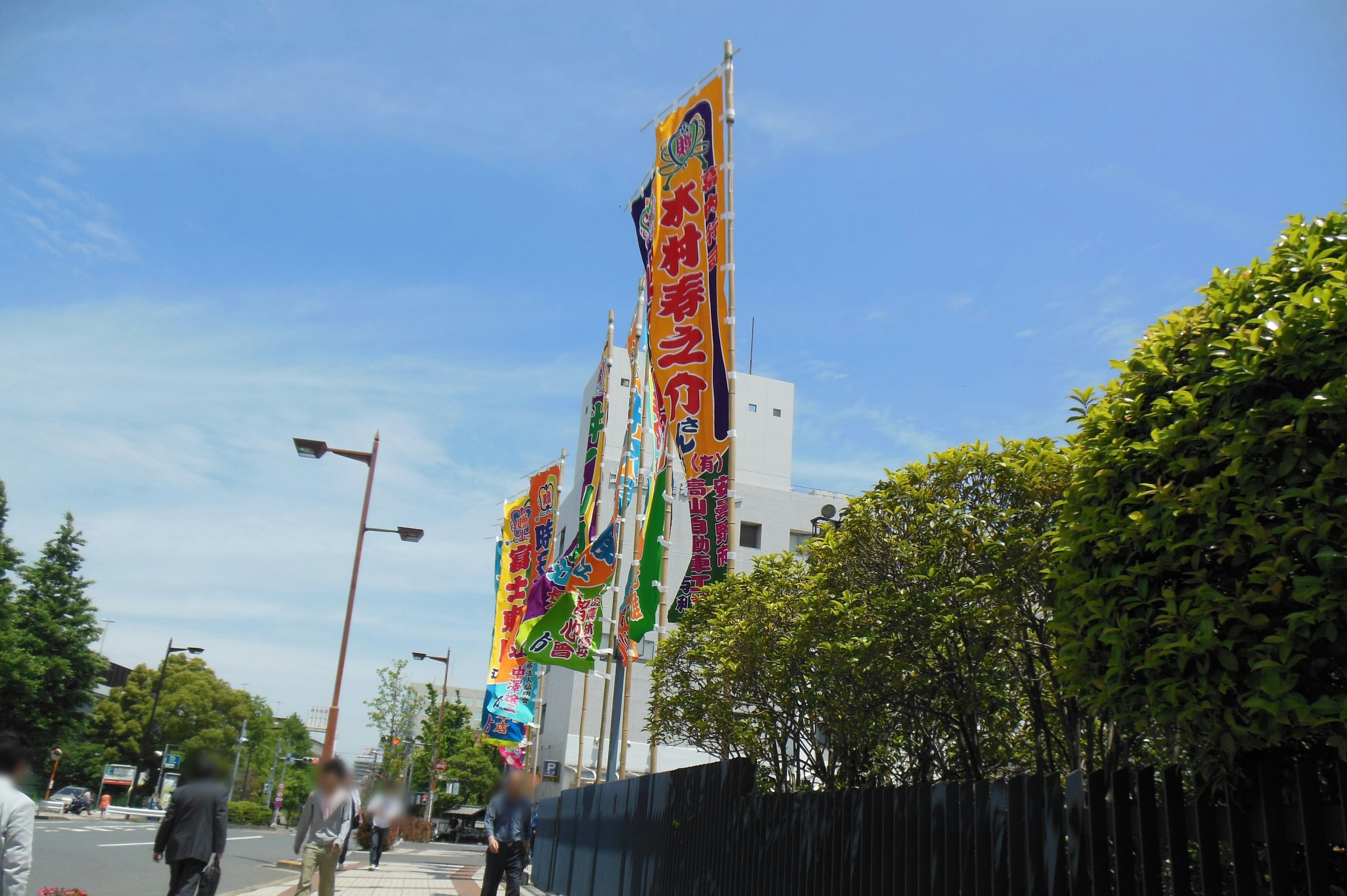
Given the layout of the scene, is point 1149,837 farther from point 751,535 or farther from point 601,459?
point 751,535

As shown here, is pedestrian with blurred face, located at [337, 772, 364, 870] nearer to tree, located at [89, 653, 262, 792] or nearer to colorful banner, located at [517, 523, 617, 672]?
colorful banner, located at [517, 523, 617, 672]

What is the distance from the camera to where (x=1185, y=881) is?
3.46 m

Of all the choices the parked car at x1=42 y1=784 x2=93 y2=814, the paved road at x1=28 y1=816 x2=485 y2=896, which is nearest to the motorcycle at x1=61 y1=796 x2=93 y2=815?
the parked car at x1=42 y1=784 x2=93 y2=814

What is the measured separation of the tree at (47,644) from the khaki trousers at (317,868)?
38.2m

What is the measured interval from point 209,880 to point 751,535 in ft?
120

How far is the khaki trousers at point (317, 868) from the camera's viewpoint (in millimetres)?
9086

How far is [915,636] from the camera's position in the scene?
6605 mm

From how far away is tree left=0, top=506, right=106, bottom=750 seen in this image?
4059cm

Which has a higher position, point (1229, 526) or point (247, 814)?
point (1229, 526)

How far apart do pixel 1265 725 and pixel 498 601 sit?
27.0m

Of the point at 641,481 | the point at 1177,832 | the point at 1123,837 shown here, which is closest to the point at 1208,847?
the point at 1177,832

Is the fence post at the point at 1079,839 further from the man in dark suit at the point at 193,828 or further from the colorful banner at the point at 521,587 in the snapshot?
the colorful banner at the point at 521,587

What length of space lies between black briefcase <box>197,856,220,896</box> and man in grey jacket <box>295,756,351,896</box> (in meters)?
1.12

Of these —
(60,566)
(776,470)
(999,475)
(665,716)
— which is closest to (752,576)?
(665,716)
